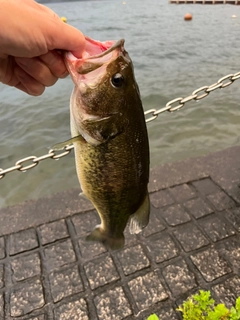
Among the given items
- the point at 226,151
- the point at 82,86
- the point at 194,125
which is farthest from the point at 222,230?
the point at 194,125

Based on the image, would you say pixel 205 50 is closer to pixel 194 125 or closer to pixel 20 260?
pixel 194 125

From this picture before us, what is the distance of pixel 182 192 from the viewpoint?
4.14 m

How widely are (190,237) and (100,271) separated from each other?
1.01 metres

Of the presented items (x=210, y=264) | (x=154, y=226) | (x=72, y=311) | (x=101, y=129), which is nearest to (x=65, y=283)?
(x=72, y=311)

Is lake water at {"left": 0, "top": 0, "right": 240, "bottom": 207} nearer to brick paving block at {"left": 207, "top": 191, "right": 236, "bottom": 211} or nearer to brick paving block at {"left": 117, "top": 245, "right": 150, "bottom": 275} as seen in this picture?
brick paving block at {"left": 207, "top": 191, "right": 236, "bottom": 211}

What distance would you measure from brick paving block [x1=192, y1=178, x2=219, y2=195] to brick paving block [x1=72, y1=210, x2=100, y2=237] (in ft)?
4.50

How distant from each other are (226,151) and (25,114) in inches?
216

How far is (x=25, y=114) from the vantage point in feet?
27.9

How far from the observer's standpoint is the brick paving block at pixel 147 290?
9.35 feet

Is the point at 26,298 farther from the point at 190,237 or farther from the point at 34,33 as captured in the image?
the point at 34,33

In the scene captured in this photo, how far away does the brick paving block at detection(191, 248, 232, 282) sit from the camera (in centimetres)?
305

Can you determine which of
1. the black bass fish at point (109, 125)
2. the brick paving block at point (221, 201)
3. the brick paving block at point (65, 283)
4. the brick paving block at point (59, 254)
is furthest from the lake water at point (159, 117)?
the black bass fish at point (109, 125)

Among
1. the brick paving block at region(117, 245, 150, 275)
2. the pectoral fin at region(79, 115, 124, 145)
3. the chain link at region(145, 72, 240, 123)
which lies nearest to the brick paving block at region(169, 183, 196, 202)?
the brick paving block at region(117, 245, 150, 275)

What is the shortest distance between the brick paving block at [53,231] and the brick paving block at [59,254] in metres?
0.09
